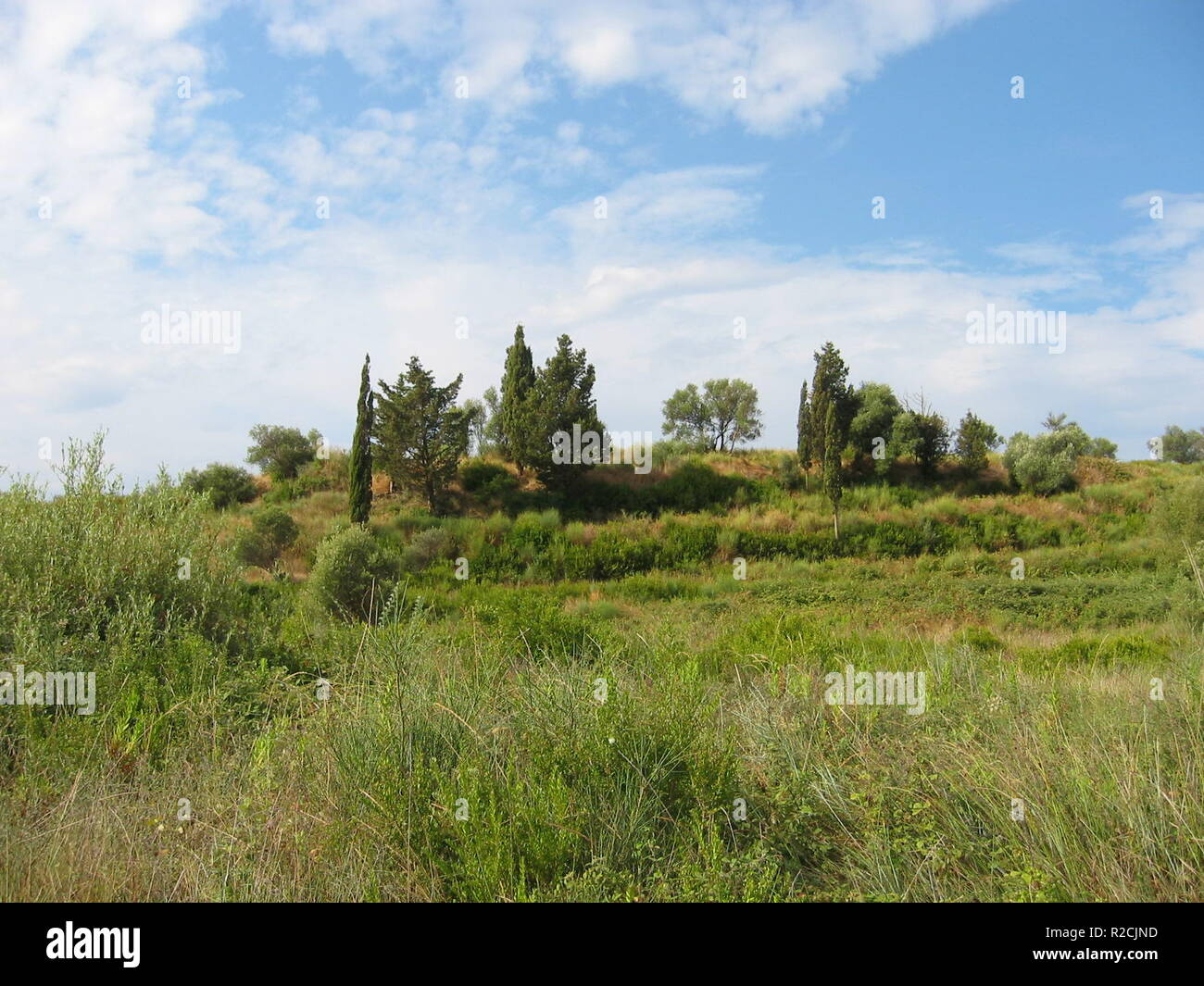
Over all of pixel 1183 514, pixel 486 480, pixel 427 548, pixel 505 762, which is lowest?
pixel 427 548

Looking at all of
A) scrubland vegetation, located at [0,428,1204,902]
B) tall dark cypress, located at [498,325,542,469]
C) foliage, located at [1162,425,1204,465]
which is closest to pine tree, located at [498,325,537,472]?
tall dark cypress, located at [498,325,542,469]

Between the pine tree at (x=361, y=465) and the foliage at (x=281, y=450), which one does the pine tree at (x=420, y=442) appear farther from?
the foliage at (x=281, y=450)

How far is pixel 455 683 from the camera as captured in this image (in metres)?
4.59

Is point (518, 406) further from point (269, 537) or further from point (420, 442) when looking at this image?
point (269, 537)

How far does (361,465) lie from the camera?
28.6 metres

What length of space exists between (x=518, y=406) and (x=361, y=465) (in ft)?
26.3

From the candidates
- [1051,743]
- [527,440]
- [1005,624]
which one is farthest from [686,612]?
[1051,743]

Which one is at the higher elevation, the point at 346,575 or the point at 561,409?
the point at 561,409

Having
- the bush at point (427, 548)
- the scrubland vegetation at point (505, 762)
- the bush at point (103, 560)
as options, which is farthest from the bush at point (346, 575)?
the bush at point (103, 560)

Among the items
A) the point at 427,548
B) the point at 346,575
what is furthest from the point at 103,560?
the point at 427,548

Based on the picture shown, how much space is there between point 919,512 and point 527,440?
17.1 meters

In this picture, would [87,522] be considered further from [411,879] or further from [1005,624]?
[1005,624]

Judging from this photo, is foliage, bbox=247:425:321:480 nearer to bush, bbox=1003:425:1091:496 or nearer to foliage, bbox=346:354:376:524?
foliage, bbox=346:354:376:524

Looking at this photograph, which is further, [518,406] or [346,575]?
[518,406]
